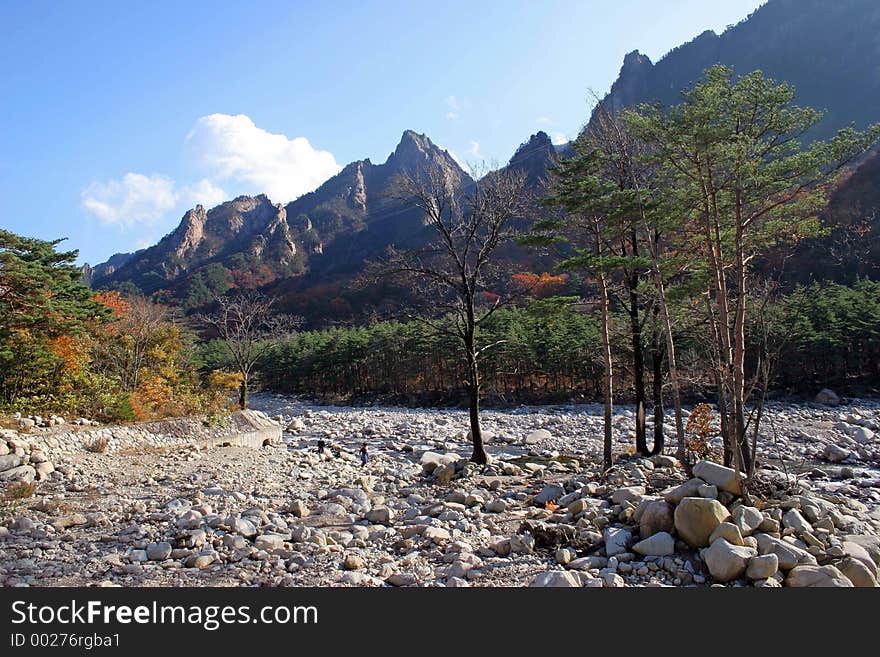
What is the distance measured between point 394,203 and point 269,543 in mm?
85666

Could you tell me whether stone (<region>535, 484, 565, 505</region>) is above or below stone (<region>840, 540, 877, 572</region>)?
below

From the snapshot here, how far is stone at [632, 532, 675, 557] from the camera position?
6297 mm

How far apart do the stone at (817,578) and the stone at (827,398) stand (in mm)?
28890

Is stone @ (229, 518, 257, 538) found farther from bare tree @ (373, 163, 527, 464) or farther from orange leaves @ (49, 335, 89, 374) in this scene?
orange leaves @ (49, 335, 89, 374)

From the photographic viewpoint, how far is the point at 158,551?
604 cm

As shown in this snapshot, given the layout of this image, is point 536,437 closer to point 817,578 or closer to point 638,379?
point 638,379

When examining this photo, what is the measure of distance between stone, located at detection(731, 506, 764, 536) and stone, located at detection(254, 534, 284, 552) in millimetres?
5664

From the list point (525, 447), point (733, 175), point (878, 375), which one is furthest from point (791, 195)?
point (878, 375)

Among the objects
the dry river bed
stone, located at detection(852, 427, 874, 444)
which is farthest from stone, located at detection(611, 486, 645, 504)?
stone, located at detection(852, 427, 874, 444)

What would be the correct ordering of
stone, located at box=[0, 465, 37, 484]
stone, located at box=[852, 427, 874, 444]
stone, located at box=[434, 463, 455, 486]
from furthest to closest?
stone, located at box=[852, 427, 874, 444]
stone, located at box=[434, 463, 455, 486]
stone, located at box=[0, 465, 37, 484]

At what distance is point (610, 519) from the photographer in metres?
7.84

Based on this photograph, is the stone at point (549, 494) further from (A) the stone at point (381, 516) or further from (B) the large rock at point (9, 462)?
(B) the large rock at point (9, 462)

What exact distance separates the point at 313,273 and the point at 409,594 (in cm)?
10764

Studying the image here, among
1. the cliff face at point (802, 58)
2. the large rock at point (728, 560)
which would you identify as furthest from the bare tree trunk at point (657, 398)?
the cliff face at point (802, 58)
